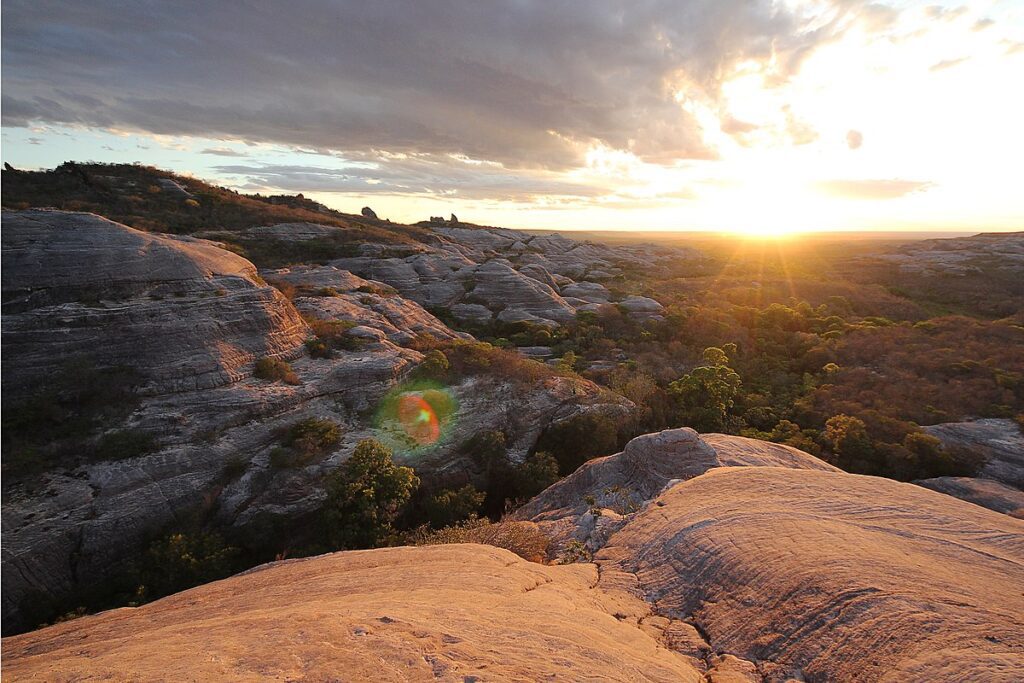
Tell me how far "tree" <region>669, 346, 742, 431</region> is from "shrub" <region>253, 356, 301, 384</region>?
805 inches

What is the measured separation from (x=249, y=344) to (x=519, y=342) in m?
22.3

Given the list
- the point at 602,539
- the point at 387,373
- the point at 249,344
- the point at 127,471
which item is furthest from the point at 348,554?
the point at 249,344

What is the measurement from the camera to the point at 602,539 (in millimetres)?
13445

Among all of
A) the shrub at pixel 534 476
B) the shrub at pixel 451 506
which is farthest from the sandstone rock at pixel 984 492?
the shrub at pixel 451 506

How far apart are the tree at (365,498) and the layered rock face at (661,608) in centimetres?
229

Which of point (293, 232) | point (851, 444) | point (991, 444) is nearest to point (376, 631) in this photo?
point (851, 444)

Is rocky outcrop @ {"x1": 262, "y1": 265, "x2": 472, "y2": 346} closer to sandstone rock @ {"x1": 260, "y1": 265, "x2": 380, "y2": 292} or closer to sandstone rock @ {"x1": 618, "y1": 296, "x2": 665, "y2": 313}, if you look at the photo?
sandstone rock @ {"x1": 260, "y1": 265, "x2": 380, "y2": 292}

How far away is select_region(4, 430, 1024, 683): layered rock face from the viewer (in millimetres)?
6395

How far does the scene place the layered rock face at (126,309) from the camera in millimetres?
17000

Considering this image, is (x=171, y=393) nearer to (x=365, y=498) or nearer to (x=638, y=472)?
(x=365, y=498)

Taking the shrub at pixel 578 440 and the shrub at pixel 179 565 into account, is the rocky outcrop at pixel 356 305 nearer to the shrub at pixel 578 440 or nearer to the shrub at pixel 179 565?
the shrub at pixel 578 440

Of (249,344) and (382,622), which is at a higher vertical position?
(249,344)

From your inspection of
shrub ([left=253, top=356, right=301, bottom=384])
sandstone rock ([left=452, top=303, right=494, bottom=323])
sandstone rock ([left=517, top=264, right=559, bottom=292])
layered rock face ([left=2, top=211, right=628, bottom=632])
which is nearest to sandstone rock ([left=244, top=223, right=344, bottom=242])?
sandstone rock ([left=452, top=303, right=494, bottom=323])

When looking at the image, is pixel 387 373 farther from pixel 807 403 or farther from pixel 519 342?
pixel 807 403
